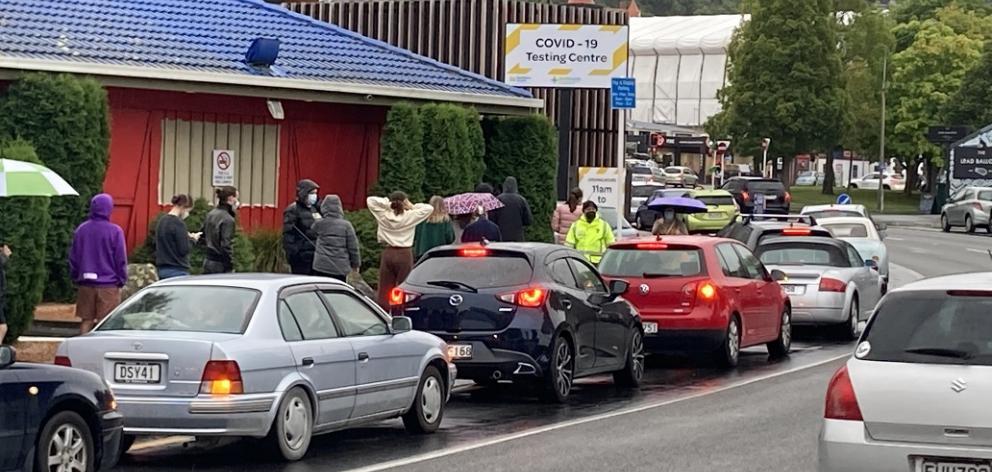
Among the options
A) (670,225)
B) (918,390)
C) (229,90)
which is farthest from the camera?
(670,225)

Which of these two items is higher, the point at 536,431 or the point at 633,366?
the point at 633,366

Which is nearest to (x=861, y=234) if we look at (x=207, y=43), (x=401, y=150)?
(x=401, y=150)

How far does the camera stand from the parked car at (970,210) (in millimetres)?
60344

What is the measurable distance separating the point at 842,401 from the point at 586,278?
292 inches

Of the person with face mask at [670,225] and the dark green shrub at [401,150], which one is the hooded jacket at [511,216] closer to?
the person with face mask at [670,225]

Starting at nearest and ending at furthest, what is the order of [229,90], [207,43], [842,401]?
1. [842,401]
2. [229,90]
3. [207,43]

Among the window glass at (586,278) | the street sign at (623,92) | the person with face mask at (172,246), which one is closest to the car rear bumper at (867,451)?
the window glass at (586,278)

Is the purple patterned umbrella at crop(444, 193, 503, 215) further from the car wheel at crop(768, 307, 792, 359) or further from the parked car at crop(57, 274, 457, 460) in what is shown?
the parked car at crop(57, 274, 457, 460)

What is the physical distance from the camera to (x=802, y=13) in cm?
7550

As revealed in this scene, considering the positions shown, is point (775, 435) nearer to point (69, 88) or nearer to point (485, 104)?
point (69, 88)

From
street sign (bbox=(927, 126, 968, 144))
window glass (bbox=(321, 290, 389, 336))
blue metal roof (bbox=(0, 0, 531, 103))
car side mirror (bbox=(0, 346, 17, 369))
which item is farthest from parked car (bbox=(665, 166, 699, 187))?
car side mirror (bbox=(0, 346, 17, 369))

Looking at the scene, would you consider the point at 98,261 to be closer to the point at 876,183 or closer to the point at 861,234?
the point at 861,234

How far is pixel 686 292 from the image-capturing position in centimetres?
1891

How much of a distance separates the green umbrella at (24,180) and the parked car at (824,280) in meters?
11.1
